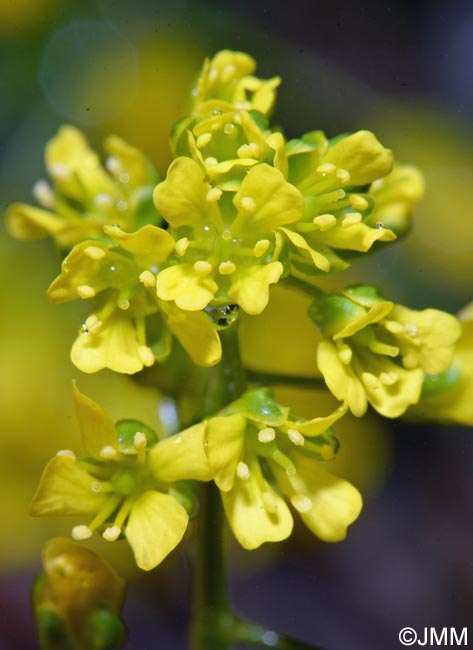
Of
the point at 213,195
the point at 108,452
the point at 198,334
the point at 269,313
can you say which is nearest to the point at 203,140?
the point at 213,195

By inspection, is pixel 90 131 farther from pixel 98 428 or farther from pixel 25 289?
pixel 98 428

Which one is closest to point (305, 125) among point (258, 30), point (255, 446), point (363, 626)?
point (258, 30)

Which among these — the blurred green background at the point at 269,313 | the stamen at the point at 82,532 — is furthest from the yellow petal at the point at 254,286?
the blurred green background at the point at 269,313

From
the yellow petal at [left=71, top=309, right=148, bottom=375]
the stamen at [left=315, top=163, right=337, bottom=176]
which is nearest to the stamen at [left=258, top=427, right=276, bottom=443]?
the yellow petal at [left=71, top=309, right=148, bottom=375]

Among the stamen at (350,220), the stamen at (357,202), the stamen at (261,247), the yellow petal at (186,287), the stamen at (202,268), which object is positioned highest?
the stamen at (357,202)

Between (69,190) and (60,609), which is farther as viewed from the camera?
(69,190)

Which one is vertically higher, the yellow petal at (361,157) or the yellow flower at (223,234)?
the yellow petal at (361,157)

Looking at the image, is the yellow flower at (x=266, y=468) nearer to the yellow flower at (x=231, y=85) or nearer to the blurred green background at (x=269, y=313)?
the yellow flower at (x=231, y=85)

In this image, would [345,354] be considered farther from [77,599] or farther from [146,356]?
[77,599]

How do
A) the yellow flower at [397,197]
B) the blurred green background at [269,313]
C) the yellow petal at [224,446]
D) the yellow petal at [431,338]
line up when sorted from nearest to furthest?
the yellow petal at [224,446]
the yellow petal at [431,338]
the yellow flower at [397,197]
the blurred green background at [269,313]
